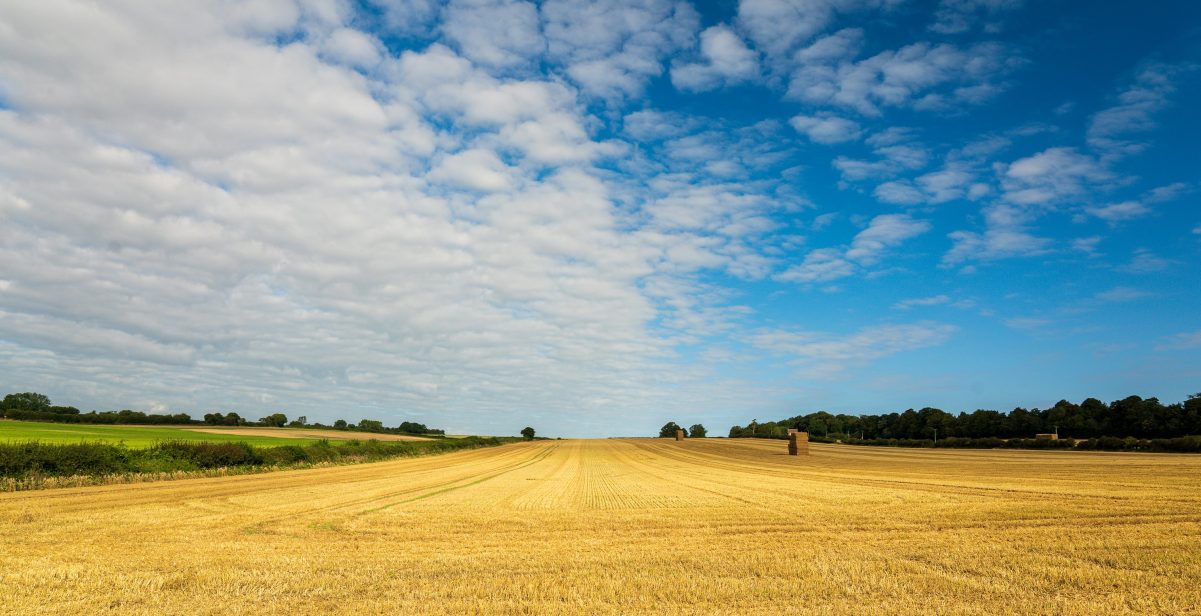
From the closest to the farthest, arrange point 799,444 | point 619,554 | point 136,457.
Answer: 1. point 619,554
2. point 136,457
3. point 799,444

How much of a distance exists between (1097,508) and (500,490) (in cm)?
1735

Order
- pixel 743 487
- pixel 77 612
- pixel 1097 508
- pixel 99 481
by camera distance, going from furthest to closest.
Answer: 1. pixel 99 481
2. pixel 743 487
3. pixel 1097 508
4. pixel 77 612

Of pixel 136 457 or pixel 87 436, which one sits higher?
pixel 87 436

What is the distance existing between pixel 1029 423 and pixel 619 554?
392ft

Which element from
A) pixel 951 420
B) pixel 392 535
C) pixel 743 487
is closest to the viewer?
pixel 392 535

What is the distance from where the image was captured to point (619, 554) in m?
10.3

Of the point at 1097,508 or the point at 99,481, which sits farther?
the point at 99,481

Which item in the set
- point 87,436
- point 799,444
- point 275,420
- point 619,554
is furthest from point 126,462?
point 275,420

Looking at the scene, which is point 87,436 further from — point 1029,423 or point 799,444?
point 1029,423

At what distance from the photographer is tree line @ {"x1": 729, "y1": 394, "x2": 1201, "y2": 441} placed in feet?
261

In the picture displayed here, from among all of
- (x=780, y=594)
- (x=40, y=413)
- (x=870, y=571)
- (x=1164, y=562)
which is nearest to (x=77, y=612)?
(x=780, y=594)

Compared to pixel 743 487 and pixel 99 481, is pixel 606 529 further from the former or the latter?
pixel 99 481

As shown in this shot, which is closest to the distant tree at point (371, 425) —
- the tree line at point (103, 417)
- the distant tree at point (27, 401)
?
the tree line at point (103, 417)

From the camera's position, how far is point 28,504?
685 inches
